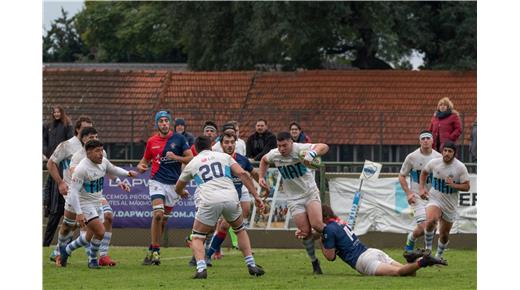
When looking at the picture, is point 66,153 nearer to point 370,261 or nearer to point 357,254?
point 357,254

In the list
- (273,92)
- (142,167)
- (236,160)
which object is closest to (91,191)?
(142,167)

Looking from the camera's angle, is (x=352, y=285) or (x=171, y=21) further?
(x=171, y=21)

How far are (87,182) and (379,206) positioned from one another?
24.2 ft

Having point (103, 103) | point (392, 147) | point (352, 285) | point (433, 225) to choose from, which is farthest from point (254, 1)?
point (352, 285)

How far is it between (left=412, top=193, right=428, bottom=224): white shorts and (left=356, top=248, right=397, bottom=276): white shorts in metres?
4.05

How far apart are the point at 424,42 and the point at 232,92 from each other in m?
7.86

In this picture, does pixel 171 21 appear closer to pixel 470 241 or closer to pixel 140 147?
pixel 140 147

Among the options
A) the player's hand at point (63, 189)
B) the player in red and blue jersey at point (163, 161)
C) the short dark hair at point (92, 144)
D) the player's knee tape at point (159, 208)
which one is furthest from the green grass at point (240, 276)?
the short dark hair at point (92, 144)

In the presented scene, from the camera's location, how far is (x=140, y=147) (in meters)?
36.2

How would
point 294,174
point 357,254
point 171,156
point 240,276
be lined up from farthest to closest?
point 171,156
point 294,174
point 240,276
point 357,254

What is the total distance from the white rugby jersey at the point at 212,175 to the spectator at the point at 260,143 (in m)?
7.12

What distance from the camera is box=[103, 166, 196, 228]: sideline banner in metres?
23.8

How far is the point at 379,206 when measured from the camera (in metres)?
23.5

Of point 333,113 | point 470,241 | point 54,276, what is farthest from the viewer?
point 333,113
